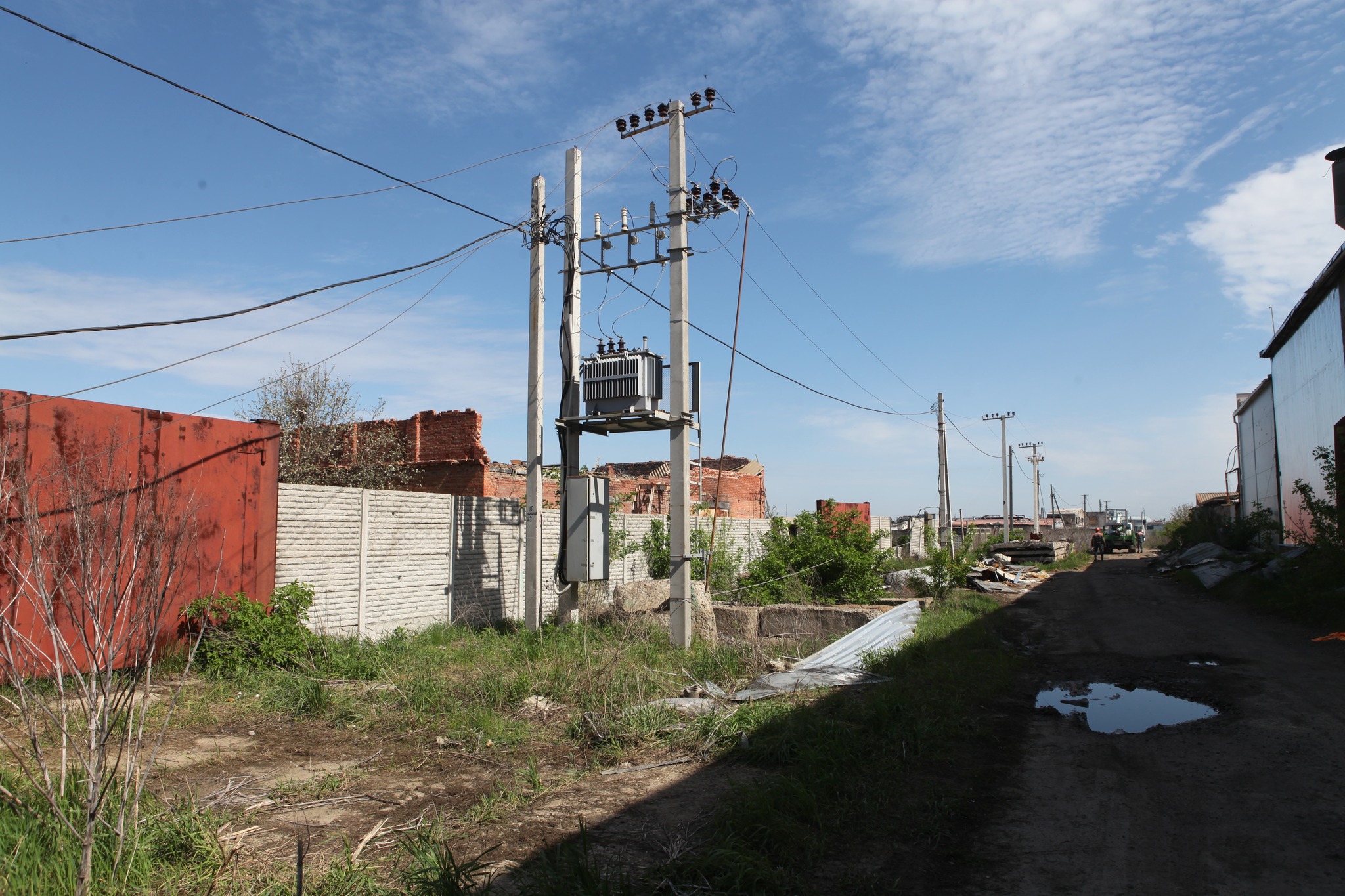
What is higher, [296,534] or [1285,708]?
[296,534]

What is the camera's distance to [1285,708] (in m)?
7.68

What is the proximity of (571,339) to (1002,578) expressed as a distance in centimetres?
1801

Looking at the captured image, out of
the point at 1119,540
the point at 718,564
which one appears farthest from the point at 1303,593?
the point at 1119,540

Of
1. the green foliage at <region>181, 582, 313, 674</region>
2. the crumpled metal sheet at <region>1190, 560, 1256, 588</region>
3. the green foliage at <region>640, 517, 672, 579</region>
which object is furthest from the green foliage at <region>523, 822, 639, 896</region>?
the crumpled metal sheet at <region>1190, 560, 1256, 588</region>

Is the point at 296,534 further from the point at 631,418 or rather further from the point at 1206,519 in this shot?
the point at 1206,519

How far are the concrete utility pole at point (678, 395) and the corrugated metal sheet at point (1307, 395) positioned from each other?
15637mm

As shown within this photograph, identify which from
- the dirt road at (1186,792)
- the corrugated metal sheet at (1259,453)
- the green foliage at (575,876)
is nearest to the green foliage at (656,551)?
the dirt road at (1186,792)

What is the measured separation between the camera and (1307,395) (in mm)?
21000

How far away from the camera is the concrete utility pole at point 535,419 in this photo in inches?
444

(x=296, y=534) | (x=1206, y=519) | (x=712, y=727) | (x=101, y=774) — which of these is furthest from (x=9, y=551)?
(x=1206, y=519)

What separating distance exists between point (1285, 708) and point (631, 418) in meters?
7.55

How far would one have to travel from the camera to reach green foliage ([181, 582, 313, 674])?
27.0ft

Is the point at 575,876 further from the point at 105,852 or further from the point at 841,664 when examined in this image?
the point at 841,664

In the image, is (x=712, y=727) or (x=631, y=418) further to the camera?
(x=631, y=418)
